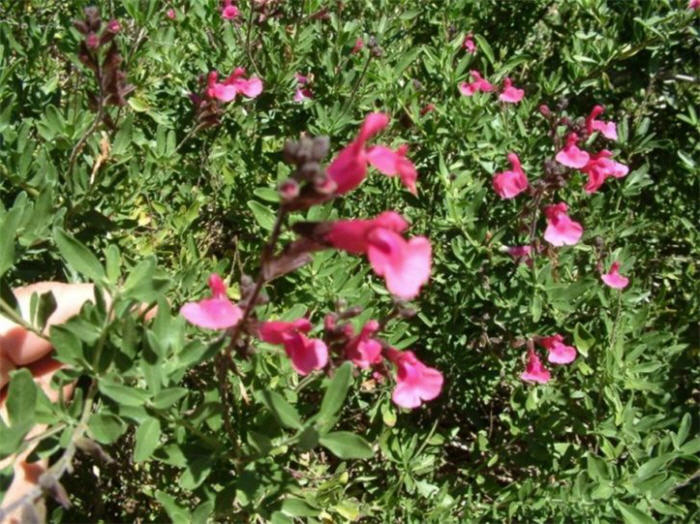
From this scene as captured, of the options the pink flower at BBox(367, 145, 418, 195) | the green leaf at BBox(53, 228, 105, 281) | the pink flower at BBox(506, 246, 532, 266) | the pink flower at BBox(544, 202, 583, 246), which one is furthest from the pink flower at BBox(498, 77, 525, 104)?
the green leaf at BBox(53, 228, 105, 281)

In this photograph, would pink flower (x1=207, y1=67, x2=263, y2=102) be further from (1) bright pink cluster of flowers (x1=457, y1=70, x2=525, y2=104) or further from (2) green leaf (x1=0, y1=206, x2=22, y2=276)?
(2) green leaf (x1=0, y1=206, x2=22, y2=276)

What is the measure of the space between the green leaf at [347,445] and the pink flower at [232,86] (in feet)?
4.64

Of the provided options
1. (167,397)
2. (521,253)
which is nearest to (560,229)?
(521,253)

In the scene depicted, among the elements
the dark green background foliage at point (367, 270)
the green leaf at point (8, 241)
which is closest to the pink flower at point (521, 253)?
the dark green background foliage at point (367, 270)

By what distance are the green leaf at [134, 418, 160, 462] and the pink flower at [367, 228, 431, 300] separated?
54 centimetres

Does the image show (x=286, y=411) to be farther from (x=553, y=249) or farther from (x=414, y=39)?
(x=414, y=39)

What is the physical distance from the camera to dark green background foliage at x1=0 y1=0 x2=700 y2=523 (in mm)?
1414

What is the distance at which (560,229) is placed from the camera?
2189mm

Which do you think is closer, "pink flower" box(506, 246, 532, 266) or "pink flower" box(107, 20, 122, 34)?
"pink flower" box(107, 20, 122, 34)

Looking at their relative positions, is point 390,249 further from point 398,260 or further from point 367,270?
point 367,270

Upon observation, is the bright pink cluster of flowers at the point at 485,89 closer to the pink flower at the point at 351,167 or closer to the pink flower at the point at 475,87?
the pink flower at the point at 475,87

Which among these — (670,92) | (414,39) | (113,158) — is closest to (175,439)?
(113,158)

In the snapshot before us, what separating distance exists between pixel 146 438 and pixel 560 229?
146 centimetres

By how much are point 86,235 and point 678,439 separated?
1714 mm
